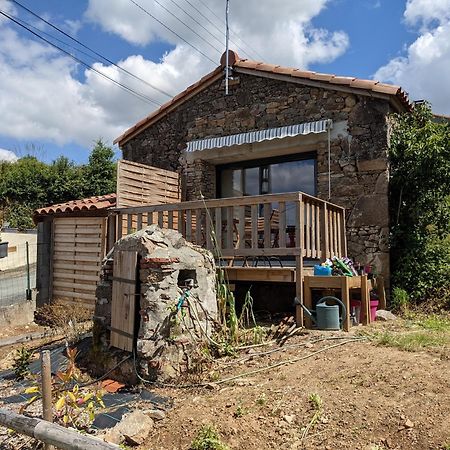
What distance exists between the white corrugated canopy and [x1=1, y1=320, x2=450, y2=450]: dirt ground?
484 centimetres

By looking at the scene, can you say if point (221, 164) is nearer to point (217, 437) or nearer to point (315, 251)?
point (315, 251)

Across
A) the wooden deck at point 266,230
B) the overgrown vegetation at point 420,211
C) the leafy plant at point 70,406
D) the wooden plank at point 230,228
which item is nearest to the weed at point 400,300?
the overgrown vegetation at point 420,211

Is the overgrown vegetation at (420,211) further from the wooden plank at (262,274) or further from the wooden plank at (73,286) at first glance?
the wooden plank at (73,286)

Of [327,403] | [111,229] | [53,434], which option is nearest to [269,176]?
[111,229]

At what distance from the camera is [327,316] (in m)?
5.96

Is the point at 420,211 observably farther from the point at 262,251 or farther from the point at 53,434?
the point at 53,434

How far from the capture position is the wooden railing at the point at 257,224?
6.33 meters

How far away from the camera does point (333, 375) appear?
14.4ft

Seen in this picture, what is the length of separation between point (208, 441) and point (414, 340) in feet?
9.89

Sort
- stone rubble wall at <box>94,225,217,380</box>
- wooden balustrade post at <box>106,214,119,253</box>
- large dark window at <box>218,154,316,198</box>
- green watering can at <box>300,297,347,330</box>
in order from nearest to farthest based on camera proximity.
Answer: stone rubble wall at <box>94,225,217,380</box>, green watering can at <box>300,297,347,330</box>, wooden balustrade post at <box>106,214,119,253</box>, large dark window at <box>218,154,316,198</box>

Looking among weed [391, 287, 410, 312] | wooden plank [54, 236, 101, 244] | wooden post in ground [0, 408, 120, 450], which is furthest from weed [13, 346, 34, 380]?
weed [391, 287, 410, 312]

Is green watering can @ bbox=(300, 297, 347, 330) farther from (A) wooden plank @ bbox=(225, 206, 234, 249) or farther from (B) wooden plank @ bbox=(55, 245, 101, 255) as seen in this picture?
(B) wooden plank @ bbox=(55, 245, 101, 255)

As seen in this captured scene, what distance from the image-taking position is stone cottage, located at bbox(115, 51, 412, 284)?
27.5 feet

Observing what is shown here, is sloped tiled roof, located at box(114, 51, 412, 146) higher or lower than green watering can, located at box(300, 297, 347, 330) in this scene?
higher
